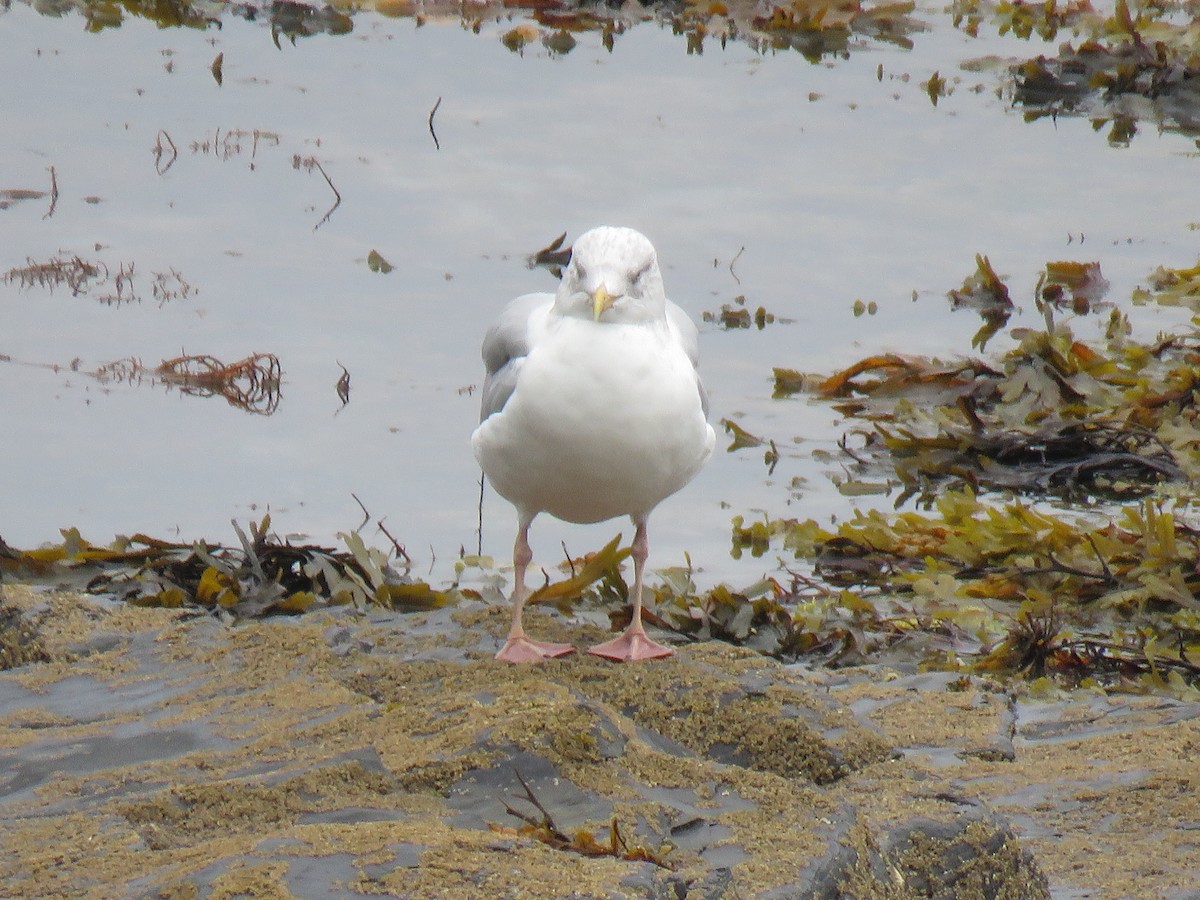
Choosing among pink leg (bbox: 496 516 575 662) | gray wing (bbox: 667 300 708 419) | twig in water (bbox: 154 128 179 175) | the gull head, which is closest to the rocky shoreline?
pink leg (bbox: 496 516 575 662)

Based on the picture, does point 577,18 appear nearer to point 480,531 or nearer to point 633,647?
point 480,531

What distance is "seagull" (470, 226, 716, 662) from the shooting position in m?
4.17

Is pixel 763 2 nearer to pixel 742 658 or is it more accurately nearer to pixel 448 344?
pixel 448 344

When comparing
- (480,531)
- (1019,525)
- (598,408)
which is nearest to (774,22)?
A: (480,531)

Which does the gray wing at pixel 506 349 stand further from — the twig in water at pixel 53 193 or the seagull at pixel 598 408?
the twig in water at pixel 53 193

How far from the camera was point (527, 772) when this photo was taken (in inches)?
123

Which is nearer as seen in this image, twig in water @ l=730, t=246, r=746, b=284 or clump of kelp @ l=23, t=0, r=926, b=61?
twig in water @ l=730, t=246, r=746, b=284

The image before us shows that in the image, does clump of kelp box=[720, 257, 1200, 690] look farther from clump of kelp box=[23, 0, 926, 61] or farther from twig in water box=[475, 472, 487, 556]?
clump of kelp box=[23, 0, 926, 61]

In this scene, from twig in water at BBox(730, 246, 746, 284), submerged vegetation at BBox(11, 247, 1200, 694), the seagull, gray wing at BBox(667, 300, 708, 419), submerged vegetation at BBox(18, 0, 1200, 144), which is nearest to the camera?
the seagull

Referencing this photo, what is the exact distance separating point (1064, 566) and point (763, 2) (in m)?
9.32

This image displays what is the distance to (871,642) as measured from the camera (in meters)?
5.15

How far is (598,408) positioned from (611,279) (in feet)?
1.14

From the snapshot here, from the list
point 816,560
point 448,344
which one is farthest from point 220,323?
point 816,560

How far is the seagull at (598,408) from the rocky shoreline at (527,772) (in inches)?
15.5
